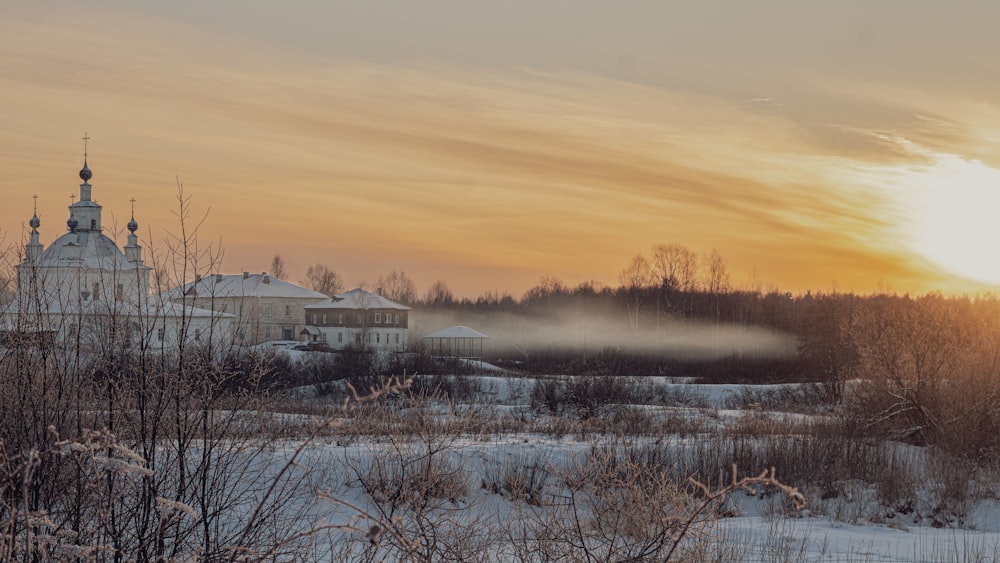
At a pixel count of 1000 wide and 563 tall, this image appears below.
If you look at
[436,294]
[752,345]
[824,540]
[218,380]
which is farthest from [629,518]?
[436,294]

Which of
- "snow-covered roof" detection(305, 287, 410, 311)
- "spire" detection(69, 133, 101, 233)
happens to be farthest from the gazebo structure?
"spire" detection(69, 133, 101, 233)

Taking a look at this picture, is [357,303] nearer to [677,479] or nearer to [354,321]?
[354,321]

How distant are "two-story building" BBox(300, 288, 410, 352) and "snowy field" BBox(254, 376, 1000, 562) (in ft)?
143

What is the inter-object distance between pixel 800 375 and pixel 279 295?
40.4m

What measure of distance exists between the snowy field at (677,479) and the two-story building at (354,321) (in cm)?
4355

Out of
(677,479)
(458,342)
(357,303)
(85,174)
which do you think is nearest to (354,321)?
(357,303)

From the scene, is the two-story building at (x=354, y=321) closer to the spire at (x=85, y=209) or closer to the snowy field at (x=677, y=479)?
the spire at (x=85, y=209)

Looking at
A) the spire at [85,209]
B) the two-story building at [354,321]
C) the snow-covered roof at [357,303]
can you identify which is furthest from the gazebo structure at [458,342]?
the spire at [85,209]

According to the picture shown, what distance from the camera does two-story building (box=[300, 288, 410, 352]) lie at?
70.3 meters

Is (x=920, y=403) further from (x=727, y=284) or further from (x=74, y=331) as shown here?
(x=727, y=284)

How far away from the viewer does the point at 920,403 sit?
2405 centimetres

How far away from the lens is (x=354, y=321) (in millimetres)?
70750

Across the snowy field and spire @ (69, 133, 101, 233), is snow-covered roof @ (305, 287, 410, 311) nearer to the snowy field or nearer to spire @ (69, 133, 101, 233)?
spire @ (69, 133, 101, 233)

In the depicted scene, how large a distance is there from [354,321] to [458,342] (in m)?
8.29
